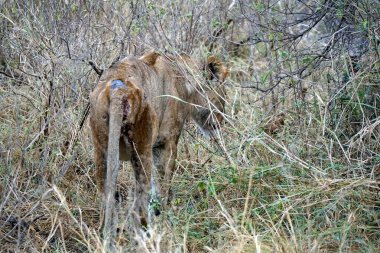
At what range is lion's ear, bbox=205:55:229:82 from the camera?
676cm

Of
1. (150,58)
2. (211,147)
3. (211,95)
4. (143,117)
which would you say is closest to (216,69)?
(211,95)

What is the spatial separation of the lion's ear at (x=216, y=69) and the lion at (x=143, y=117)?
0.13m

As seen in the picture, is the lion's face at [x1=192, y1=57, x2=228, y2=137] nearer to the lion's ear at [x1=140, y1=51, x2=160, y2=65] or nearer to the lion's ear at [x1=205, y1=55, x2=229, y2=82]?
the lion's ear at [x1=205, y1=55, x2=229, y2=82]

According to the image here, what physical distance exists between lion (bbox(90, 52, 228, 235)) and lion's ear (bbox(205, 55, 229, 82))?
13 cm

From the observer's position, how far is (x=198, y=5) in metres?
7.95

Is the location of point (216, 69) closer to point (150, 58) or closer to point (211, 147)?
point (211, 147)

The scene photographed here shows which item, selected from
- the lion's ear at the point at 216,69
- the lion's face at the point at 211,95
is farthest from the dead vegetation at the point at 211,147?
the lion's ear at the point at 216,69

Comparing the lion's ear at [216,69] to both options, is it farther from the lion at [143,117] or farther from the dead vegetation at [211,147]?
the dead vegetation at [211,147]

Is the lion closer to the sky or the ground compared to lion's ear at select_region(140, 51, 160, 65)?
closer to the ground

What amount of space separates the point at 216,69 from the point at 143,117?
1.83 metres

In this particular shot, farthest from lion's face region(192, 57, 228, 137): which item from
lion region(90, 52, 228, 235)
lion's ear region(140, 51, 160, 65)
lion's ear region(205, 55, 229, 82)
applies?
lion's ear region(140, 51, 160, 65)

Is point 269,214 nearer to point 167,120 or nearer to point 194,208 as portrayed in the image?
point 194,208

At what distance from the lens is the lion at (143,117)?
4.80 m

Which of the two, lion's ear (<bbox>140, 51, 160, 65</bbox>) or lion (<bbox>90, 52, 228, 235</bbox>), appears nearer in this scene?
lion (<bbox>90, 52, 228, 235</bbox>)
